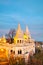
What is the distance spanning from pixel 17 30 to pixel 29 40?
56 centimetres

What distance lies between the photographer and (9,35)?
26.6 ft

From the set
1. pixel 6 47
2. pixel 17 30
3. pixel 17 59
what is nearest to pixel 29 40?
pixel 17 30

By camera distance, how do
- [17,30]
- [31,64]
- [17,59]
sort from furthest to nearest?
[17,30], [17,59], [31,64]

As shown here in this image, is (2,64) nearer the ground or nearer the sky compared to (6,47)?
nearer the ground

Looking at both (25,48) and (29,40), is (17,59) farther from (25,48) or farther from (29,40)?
(29,40)

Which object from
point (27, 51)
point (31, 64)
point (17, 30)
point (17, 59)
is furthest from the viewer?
point (17, 30)

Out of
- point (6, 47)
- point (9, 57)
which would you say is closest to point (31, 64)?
point (9, 57)

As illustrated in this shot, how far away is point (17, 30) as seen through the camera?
7969 millimetres

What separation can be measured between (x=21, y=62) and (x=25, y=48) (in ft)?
3.13

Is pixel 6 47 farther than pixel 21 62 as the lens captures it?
Yes

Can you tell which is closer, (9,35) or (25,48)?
(25,48)

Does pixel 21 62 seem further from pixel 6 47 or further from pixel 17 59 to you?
pixel 6 47

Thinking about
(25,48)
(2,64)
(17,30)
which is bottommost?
(2,64)

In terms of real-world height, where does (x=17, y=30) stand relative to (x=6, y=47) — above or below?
above
